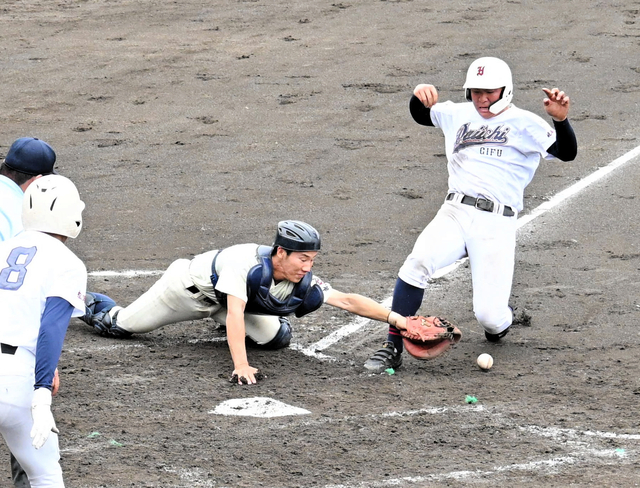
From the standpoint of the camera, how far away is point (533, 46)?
14859 millimetres

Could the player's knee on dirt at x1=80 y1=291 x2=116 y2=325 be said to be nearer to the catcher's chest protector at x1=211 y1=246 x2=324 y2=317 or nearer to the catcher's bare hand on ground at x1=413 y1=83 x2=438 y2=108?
the catcher's chest protector at x1=211 y1=246 x2=324 y2=317

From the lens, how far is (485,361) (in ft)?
20.6

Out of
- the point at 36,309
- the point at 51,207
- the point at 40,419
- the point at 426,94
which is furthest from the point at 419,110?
the point at 40,419

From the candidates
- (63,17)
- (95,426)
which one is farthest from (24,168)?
(63,17)

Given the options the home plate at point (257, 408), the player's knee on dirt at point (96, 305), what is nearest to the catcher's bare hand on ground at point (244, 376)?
the home plate at point (257, 408)

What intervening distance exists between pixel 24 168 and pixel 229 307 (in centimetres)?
140

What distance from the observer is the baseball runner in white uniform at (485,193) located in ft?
20.9

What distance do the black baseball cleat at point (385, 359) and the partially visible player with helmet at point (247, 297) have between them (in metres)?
0.22

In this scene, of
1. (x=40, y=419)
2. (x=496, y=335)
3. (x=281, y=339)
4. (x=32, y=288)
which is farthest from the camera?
(x=496, y=335)

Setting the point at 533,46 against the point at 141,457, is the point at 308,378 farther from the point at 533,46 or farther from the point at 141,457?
the point at 533,46

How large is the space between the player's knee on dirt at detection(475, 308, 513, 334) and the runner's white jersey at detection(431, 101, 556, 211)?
0.68 metres

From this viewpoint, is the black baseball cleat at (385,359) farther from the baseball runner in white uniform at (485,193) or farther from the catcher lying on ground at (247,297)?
the catcher lying on ground at (247,297)

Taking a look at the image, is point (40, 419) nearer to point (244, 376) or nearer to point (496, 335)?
point (244, 376)

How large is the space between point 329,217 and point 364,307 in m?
3.45
